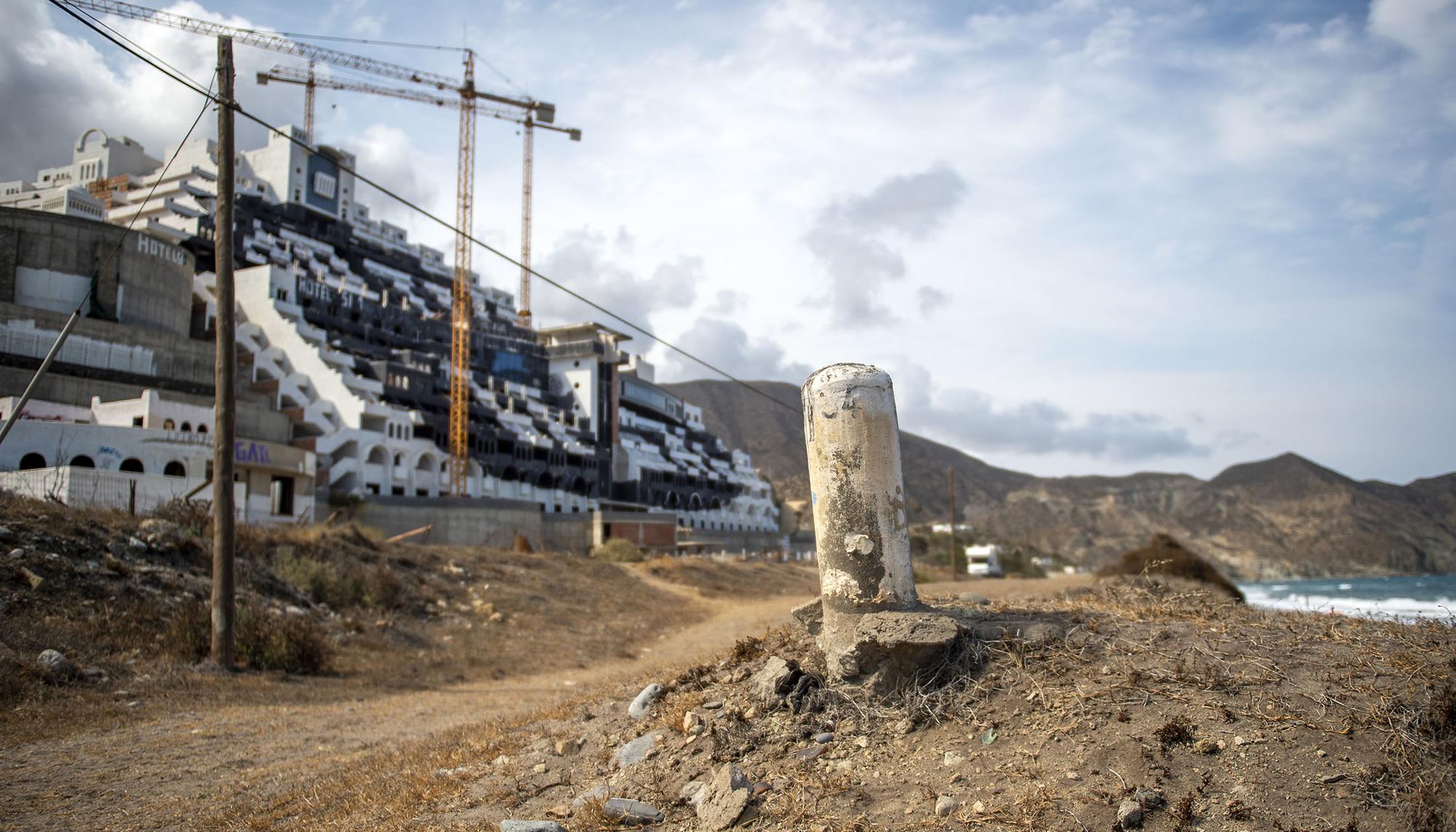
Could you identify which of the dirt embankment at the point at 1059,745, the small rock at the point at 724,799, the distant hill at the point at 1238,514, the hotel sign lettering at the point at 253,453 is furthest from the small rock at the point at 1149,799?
the distant hill at the point at 1238,514

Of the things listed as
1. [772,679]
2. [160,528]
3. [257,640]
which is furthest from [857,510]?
[160,528]

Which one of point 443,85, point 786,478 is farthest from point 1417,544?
point 443,85

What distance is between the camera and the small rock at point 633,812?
558cm

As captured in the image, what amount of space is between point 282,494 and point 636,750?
3885cm

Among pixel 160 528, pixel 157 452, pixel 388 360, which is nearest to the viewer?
pixel 160 528

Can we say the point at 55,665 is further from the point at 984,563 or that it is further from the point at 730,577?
the point at 984,563

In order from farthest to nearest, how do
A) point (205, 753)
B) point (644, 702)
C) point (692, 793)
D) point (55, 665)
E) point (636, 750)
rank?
1. point (55, 665)
2. point (205, 753)
3. point (644, 702)
4. point (636, 750)
5. point (692, 793)

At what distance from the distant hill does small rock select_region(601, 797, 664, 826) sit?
109 m

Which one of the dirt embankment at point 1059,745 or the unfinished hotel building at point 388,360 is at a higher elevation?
the unfinished hotel building at point 388,360

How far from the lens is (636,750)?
6719 mm

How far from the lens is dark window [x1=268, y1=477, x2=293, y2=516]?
37.7 metres

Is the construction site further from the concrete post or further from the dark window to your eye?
the concrete post

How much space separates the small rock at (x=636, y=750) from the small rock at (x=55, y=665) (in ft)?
28.5

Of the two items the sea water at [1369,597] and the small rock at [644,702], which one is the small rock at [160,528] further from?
the sea water at [1369,597]
